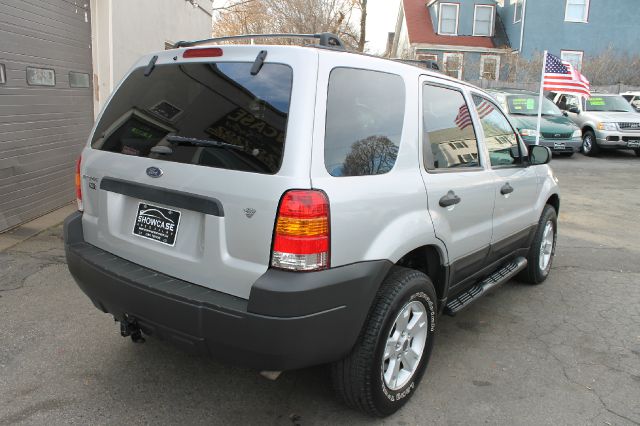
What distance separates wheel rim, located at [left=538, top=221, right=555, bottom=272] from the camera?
16.2ft

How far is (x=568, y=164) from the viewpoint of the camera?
45.6 ft

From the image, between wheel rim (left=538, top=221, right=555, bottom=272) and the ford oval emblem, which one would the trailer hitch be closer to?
the ford oval emblem

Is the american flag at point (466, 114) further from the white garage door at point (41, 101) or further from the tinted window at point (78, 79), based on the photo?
the tinted window at point (78, 79)

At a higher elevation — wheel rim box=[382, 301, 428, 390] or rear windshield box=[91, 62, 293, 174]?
rear windshield box=[91, 62, 293, 174]

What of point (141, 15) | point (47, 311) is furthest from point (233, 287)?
point (141, 15)

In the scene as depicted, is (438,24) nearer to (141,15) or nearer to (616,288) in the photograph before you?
(141,15)

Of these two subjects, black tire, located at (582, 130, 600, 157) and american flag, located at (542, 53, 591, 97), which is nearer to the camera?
american flag, located at (542, 53, 591, 97)

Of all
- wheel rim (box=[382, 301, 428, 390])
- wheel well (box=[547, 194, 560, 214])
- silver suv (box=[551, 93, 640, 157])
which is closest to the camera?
wheel rim (box=[382, 301, 428, 390])

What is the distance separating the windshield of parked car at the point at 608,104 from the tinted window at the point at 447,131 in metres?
14.5

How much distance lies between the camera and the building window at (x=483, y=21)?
3008cm

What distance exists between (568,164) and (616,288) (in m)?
9.83

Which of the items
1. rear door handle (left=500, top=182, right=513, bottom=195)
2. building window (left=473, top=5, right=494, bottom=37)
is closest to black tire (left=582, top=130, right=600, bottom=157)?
rear door handle (left=500, top=182, right=513, bottom=195)

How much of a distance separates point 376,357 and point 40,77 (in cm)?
553

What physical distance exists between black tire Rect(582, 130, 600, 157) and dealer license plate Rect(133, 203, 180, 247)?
1535cm
